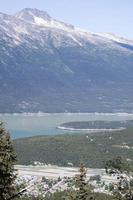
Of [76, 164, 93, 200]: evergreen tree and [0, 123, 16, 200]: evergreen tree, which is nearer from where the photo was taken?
[0, 123, 16, 200]: evergreen tree

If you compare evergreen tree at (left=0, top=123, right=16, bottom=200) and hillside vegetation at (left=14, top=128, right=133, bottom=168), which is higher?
hillside vegetation at (left=14, top=128, right=133, bottom=168)

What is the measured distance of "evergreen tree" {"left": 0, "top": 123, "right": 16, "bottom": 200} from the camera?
1977 centimetres

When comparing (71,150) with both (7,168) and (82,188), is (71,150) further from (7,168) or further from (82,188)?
(7,168)

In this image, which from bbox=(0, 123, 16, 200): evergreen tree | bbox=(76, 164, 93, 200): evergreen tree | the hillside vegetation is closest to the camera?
bbox=(0, 123, 16, 200): evergreen tree

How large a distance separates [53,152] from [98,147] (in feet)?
57.3

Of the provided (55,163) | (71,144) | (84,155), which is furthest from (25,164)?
(71,144)

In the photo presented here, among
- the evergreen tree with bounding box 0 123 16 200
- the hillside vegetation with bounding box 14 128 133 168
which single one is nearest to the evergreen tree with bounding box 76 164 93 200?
the evergreen tree with bounding box 0 123 16 200

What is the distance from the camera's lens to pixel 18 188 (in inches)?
789

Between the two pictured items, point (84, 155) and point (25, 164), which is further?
point (84, 155)

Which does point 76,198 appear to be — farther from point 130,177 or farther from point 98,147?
point 98,147

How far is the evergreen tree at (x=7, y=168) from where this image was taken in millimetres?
19766

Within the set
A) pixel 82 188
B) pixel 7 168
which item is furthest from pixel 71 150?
pixel 7 168

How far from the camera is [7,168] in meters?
19.9

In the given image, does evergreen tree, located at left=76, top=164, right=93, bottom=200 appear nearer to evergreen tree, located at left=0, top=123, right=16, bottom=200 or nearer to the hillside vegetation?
evergreen tree, located at left=0, top=123, right=16, bottom=200
